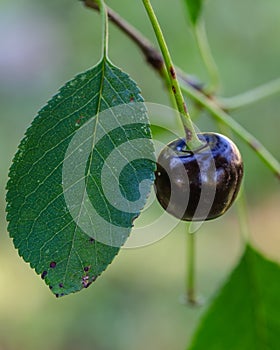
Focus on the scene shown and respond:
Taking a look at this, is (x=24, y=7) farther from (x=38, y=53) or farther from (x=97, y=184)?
(x=97, y=184)

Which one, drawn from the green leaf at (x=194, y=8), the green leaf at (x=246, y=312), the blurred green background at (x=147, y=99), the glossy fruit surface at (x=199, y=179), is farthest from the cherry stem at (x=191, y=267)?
the blurred green background at (x=147, y=99)

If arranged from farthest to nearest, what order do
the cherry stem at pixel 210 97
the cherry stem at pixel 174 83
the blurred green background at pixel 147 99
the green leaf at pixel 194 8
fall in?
the blurred green background at pixel 147 99
the green leaf at pixel 194 8
the cherry stem at pixel 210 97
the cherry stem at pixel 174 83

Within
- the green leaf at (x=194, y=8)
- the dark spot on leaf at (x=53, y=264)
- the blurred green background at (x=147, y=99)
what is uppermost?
the green leaf at (x=194, y=8)

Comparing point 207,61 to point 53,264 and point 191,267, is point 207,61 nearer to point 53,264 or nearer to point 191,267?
point 191,267

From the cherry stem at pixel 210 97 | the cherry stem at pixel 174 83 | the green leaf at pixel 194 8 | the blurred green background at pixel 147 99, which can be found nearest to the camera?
the cherry stem at pixel 174 83

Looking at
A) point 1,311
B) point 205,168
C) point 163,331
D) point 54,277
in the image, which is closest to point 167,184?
point 205,168

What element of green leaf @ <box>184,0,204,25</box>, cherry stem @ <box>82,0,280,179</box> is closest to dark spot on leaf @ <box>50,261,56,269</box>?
cherry stem @ <box>82,0,280,179</box>

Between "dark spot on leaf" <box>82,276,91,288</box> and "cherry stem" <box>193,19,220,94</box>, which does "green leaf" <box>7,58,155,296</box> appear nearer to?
"dark spot on leaf" <box>82,276,91,288</box>

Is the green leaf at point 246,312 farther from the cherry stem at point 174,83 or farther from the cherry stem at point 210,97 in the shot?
the cherry stem at point 174,83
